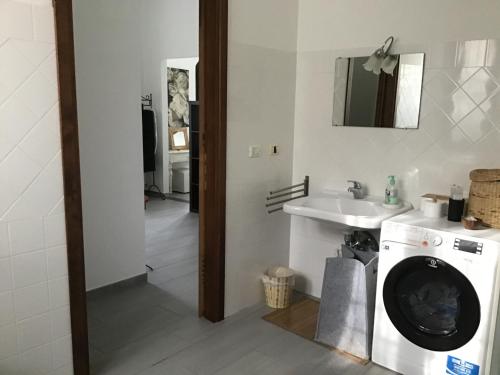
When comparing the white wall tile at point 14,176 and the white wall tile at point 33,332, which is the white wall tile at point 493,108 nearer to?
the white wall tile at point 14,176

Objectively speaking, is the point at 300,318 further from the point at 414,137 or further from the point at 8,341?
the point at 8,341

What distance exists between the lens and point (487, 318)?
2.05 m

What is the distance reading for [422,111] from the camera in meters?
2.62

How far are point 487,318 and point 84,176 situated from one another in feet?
8.16

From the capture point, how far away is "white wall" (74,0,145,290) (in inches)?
116

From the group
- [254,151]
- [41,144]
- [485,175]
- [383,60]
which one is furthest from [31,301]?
[383,60]

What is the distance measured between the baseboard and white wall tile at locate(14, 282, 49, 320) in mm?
1217

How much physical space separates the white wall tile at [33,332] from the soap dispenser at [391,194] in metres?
1.90

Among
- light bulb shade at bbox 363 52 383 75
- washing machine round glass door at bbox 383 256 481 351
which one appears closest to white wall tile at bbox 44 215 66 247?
washing machine round glass door at bbox 383 256 481 351

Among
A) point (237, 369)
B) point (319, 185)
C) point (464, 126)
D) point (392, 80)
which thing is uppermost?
point (392, 80)

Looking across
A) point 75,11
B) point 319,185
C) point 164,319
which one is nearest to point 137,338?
point 164,319

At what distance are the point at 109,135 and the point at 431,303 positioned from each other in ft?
7.45

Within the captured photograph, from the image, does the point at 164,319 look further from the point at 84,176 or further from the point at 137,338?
the point at 84,176

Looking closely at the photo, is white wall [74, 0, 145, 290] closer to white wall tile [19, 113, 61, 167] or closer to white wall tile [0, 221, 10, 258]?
white wall tile [19, 113, 61, 167]
